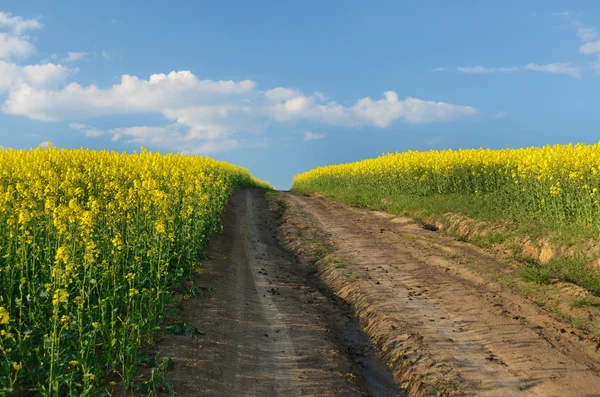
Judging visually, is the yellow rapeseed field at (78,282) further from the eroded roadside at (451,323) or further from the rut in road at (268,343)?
the eroded roadside at (451,323)

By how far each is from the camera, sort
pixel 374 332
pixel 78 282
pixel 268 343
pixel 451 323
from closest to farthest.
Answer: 1. pixel 78 282
2. pixel 268 343
3. pixel 451 323
4. pixel 374 332

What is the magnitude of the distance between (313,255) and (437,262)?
423 centimetres

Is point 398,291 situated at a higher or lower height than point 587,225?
lower

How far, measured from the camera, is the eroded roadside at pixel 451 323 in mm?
7031

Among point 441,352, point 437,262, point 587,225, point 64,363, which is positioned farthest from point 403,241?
point 64,363

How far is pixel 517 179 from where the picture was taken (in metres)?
18.9

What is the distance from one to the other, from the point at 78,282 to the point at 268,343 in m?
3.28

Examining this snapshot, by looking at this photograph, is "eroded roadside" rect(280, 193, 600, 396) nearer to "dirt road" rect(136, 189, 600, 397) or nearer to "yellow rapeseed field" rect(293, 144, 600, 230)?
"dirt road" rect(136, 189, 600, 397)

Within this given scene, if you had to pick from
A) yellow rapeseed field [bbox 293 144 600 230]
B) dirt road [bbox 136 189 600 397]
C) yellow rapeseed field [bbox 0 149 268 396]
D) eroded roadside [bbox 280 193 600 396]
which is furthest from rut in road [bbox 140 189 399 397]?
yellow rapeseed field [bbox 293 144 600 230]

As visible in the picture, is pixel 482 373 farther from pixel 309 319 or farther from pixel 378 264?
pixel 378 264

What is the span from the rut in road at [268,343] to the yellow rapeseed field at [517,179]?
8.68m

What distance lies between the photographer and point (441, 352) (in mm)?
7910

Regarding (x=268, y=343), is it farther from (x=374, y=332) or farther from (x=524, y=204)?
(x=524, y=204)

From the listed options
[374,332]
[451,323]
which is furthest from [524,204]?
[374,332]
